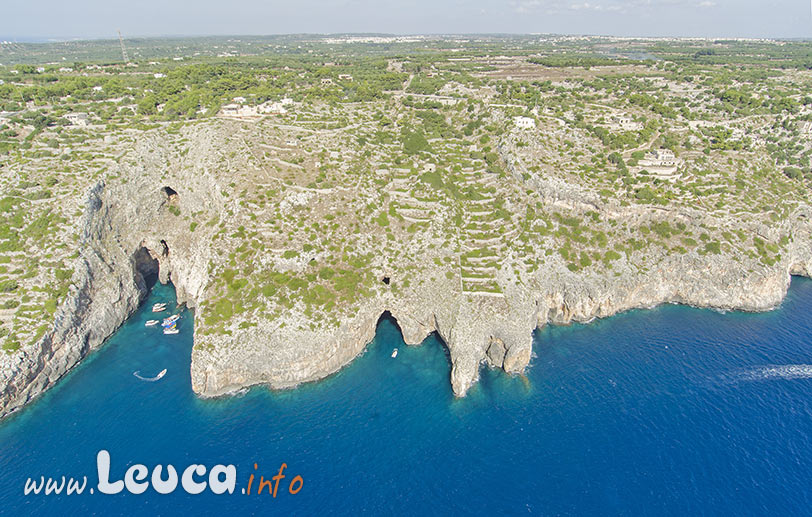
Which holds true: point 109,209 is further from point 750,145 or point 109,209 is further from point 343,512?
point 750,145

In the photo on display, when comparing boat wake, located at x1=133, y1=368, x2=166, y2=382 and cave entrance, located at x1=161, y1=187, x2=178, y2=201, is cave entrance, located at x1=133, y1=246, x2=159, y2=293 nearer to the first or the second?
cave entrance, located at x1=161, y1=187, x2=178, y2=201

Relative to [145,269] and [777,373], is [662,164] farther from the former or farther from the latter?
[145,269]

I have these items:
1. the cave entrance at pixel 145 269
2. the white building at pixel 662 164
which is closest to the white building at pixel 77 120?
the cave entrance at pixel 145 269

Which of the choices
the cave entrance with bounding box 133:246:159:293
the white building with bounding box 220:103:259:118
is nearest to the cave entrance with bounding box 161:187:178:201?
the cave entrance with bounding box 133:246:159:293

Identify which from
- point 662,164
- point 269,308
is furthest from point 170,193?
point 662,164

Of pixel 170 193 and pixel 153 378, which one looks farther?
pixel 170 193

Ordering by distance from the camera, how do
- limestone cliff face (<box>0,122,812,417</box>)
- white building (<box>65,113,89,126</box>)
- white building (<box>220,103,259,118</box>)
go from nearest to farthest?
1. limestone cliff face (<box>0,122,812,417</box>)
2. white building (<box>65,113,89,126</box>)
3. white building (<box>220,103,259,118</box>)
